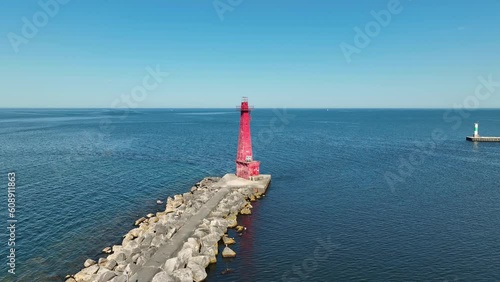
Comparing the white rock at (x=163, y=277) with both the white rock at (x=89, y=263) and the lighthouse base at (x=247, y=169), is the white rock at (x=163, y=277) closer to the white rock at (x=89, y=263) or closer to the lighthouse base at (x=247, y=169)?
the white rock at (x=89, y=263)

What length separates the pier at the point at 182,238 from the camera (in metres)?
25.2

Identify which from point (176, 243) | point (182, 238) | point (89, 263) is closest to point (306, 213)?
point (182, 238)

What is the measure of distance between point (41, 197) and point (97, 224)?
12.3 meters

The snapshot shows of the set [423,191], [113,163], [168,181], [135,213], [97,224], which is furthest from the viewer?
[113,163]

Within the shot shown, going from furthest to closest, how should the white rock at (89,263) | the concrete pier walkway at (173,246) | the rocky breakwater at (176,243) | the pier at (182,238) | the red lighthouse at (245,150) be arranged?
the red lighthouse at (245,150)
the white rock at (89,263)
the pier at (182,238)
the rocky breakwater at (176,243)
the concrete pier walkway at (173,246)

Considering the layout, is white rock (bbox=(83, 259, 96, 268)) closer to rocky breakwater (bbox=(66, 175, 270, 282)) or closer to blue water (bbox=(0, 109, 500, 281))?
rocky breakwater (bbox=(66, 175, 270, 282))

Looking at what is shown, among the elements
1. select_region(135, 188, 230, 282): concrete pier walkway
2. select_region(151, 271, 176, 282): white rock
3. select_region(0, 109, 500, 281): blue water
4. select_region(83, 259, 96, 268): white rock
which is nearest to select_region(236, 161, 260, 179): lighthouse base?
select_region(0, 109, 500, 281): blue water

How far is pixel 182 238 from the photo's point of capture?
1227 inches

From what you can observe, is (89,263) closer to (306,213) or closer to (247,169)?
(306,213)

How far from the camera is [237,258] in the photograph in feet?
96.4

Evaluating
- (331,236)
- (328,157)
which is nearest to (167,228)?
(331,236)

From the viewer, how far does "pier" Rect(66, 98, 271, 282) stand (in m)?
25.2

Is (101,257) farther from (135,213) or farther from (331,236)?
(331,236)

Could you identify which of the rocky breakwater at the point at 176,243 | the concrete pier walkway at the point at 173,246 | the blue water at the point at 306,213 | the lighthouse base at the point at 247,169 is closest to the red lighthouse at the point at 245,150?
the lighthouse base at the point at 247,169
